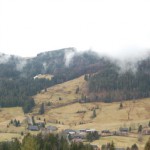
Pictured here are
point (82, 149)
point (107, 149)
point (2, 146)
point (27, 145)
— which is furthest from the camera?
point (107, 149)

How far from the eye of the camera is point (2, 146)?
180 m

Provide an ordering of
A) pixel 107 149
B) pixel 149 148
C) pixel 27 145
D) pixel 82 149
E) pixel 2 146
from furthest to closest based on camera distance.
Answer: pixel 107 149, pixel 2 146, pixel 82 149, pixel 27 145, pixel 149 148

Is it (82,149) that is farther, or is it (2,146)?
(2,146)

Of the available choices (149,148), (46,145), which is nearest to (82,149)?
(46,145)

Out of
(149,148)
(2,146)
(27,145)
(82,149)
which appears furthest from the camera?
(2,146)

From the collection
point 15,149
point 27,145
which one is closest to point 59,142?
point 15,149

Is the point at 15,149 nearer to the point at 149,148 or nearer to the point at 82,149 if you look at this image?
the point at 82,149

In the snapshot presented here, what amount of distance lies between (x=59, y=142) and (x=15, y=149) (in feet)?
74.7

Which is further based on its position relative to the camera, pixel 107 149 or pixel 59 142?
pixel 107 149

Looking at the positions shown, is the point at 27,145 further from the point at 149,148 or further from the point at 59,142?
the point at 149,148

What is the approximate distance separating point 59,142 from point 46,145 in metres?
10.0

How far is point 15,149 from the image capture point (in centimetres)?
16812

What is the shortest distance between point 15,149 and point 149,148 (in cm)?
7758

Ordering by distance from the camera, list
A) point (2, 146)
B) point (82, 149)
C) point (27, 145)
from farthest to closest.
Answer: point (2, 146), point (82, 149), point (27, 145)
